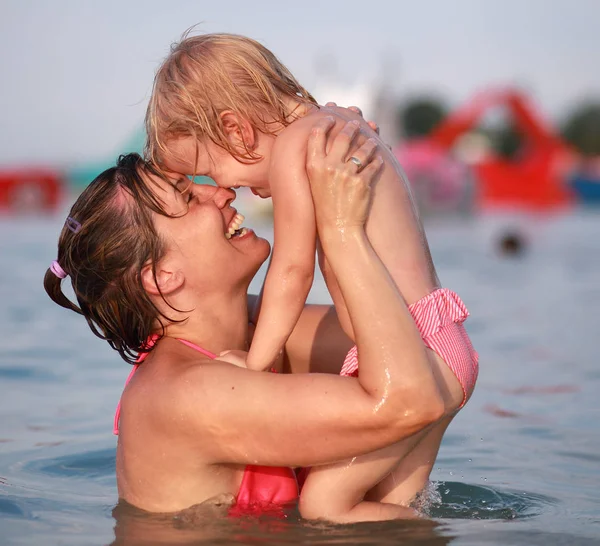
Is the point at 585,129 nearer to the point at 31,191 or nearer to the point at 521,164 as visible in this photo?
the point at 521,164

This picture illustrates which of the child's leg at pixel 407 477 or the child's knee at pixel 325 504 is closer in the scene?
the child's knee at pixel 325 504

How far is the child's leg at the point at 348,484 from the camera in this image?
10.7 ft

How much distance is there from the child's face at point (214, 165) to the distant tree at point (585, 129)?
247 ft

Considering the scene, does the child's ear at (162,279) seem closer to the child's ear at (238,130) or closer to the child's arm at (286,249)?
the child's arm at (286,249)

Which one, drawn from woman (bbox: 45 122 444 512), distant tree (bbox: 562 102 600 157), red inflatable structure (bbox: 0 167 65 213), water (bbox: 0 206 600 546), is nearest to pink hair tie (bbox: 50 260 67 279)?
woman (bbox: 45 122 444 512)

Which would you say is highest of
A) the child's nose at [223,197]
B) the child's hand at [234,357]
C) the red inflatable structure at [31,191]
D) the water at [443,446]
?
the child's nose at [223,197]

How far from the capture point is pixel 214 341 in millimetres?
3605

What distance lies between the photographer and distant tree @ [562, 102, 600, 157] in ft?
253

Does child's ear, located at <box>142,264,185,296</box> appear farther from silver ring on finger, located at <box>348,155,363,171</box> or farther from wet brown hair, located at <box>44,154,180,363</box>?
silver ring on finger, located at <box>348,155,363,171</box>

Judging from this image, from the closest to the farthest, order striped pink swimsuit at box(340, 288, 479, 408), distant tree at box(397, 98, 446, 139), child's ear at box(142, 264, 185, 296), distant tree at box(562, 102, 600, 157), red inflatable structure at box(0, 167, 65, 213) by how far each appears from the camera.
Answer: striped pink swimsuit at box(340, 288, 479, 408) < child's ear at box(142, 264, 185, 296) < red inflatable structure at box(0, 167, 65, 213) < distant tree at box(562, 102, 600, 157) < distant tree at box(397, 98, 446, 139)

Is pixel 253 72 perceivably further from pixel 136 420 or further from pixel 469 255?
pixel 469 255

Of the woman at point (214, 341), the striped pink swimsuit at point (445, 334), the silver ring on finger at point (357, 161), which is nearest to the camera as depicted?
the woman at point (214, 341)

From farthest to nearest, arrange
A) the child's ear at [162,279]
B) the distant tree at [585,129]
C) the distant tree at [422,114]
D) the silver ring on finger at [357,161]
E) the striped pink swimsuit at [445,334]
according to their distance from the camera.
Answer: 1. the distant tree at [422,114]
2. the distant tree at [585,129]
3. the child's ear at [162,279]
4. the striped pink swimsuit at [445,334]
5. the silver ring on finger at [357,161]

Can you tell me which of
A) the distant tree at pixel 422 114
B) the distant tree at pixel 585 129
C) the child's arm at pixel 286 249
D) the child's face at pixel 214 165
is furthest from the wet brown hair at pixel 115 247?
the distant tree at pixel 422 114
